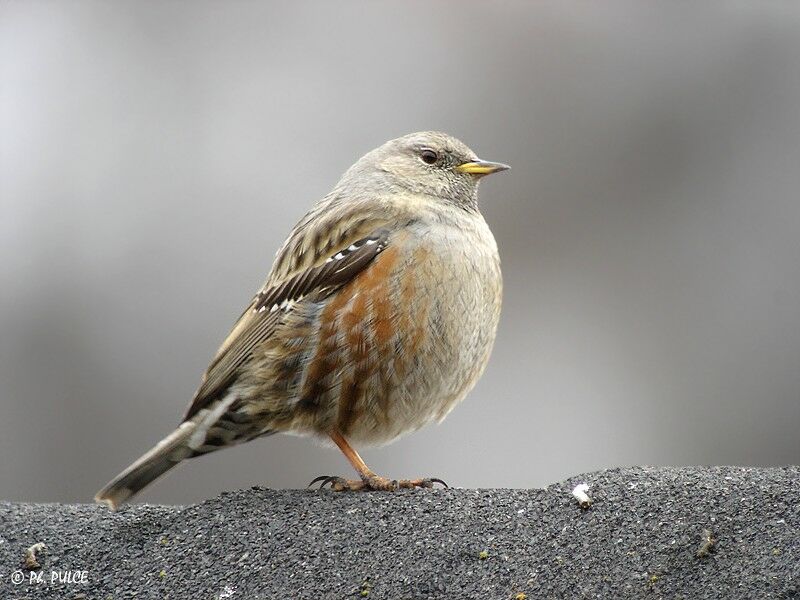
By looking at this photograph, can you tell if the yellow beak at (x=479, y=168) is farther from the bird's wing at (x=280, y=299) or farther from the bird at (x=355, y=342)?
the bird's wing at (x=280, y=299)

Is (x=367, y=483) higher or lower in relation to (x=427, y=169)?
lower

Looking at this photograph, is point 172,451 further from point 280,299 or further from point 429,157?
point 429,157

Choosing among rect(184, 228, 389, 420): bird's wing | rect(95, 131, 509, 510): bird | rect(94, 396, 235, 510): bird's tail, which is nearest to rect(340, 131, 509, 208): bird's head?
rect(95, 131, 509, 510): bird

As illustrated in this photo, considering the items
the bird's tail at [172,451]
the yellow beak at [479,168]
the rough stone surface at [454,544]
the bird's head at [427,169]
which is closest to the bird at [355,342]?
the bird's tail at [172,451]

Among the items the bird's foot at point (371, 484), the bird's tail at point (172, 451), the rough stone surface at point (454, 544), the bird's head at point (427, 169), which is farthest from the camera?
the bird's head at point (427, 169)

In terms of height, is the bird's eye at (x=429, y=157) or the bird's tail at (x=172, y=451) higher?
the bird's eye at (x=429, y=157)

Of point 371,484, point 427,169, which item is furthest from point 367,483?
point 427,169

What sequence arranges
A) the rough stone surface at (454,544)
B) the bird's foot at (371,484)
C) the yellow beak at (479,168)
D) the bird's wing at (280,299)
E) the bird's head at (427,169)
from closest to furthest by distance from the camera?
the rough stone surface at (454,544), the bird's foot at (371,484), the bird's wing at (280,299), the bird's head at (427,169), the yellow beak at (479,168)
